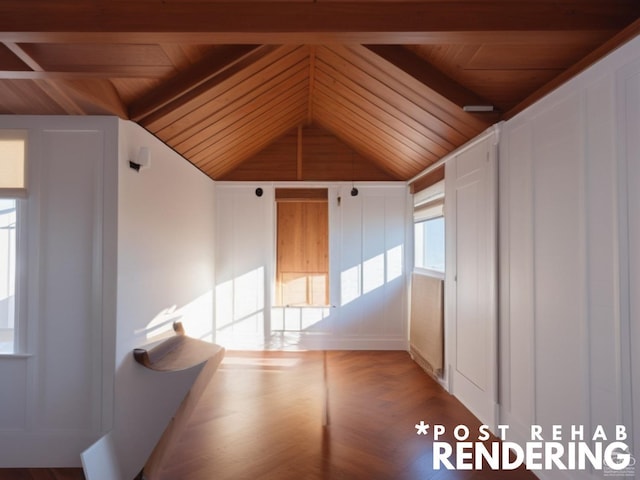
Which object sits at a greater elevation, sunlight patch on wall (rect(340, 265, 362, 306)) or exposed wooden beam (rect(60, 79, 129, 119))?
exposed wooden beam (rect(60, 79, 129, 119))

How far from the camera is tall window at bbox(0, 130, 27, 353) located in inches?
107

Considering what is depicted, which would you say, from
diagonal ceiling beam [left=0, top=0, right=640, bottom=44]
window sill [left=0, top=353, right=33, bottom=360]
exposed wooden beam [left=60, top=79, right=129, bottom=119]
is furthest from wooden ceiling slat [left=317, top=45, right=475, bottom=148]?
window sill [left=0, top=353, right=33, bottom=360]

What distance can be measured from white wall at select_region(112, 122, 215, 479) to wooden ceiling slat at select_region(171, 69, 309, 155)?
0.70 feet

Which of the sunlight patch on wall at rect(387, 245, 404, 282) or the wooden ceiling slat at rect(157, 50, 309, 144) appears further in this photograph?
the sunlight patch on wall at rect(387, 245, 404, 282)

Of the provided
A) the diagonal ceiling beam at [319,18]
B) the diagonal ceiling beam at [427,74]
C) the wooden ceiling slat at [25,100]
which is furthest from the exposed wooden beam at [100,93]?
the diagonal ceiling beam at [427,74]

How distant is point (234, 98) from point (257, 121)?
0.90 meters

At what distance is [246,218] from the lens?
5.50 meters

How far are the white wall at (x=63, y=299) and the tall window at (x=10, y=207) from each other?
7 cm

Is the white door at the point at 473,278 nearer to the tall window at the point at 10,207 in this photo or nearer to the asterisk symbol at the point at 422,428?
Result: the asterisk symbol at the point at 422,428

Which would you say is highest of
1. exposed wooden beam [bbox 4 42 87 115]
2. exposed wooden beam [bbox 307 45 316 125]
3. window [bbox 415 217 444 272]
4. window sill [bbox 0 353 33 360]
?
exposed wooden beam [bbox 307 45 316 125]

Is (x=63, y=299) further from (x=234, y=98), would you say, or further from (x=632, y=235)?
(x=632, y=235)

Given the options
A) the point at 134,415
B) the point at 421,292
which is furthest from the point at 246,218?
the point at 134,415

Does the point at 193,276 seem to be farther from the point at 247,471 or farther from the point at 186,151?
the point at 247,471

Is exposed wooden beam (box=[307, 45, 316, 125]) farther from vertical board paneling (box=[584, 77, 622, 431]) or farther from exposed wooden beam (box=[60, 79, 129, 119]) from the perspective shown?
vertical board paneling (box=[584, 77, 622, 431])
